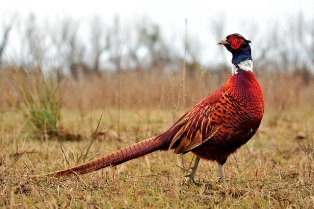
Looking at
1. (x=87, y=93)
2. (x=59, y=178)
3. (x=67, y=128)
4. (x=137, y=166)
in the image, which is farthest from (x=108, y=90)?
(x=59, y=178)

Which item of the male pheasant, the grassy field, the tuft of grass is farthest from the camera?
the tuft of grass

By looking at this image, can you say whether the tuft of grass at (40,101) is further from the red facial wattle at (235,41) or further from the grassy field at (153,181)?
the red facial wattle at (235,41)

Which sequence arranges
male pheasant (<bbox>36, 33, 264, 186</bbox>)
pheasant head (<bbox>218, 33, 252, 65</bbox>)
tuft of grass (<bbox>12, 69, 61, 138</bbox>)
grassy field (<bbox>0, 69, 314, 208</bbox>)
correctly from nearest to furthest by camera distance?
grassy field (<bbox>0, 69, 314, 208</bbox>), male pheasant (<bbox>36, 33, 264, 186</bbox>), pheasant head (<bbox>218, 33, 252, 65</bbox>), tuft of grass (<bbox>12, 69, 61, 138</bbox>)

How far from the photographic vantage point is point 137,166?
4.60 metres

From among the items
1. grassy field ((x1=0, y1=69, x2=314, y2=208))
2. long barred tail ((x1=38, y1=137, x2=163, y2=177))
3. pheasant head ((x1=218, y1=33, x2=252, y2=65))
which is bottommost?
grassy field ((x1=0, y1=69, x2=314, y2=208))

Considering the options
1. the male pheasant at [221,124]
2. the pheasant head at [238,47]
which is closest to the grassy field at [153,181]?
the male pheasant at [221,124]

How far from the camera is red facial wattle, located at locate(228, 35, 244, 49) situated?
12.4 ft

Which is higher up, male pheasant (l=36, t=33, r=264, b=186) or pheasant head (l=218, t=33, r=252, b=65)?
pheasant head (l=218, t=33, r=252, b=65)

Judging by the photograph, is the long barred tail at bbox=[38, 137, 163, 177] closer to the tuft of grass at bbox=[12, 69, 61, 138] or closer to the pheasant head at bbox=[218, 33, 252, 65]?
the pheasant head at bbox=[218, 33, 252, 65]

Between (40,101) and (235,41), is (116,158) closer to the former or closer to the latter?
(235,41)

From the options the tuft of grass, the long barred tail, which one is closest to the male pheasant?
the long barred tail

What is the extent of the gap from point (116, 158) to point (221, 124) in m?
0.78

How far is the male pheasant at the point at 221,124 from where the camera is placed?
11.6ft

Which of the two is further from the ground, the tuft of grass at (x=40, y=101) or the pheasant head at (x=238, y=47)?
the pheasant head at (x=238, y=47)
